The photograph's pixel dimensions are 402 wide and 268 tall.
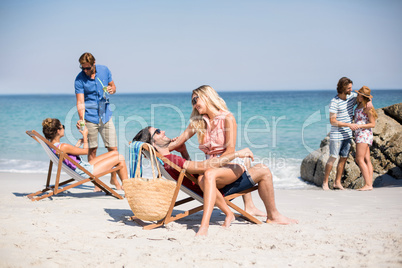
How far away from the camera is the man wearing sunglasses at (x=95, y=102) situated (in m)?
5.79

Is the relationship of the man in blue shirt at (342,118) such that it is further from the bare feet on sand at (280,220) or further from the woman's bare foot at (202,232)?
the woman's bare foot at (202,232)

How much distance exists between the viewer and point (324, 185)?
22.4 feet

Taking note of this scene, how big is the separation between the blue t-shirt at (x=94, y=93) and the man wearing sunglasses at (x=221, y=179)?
2.05 metres

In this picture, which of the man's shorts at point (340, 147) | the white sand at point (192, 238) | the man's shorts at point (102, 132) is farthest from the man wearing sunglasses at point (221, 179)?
the man's shorts at point (340, 147)

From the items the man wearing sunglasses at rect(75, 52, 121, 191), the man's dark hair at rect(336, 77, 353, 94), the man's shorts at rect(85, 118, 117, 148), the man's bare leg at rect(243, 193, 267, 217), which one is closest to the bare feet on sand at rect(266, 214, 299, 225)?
the man's bare leg at rect(243, 193, 267, 217)

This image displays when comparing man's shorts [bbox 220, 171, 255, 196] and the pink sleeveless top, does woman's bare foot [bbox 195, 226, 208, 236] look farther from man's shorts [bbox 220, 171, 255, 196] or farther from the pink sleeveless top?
the pink sleeveless top

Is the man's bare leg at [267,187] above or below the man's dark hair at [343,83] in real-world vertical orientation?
below

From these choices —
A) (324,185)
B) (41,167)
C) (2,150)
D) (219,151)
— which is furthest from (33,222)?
(2,150)

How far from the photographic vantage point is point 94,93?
586cm

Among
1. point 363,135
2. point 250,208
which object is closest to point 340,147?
point 363,135

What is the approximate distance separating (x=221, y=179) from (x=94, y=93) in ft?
9.32

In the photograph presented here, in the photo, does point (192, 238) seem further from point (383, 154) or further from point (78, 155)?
point (383, 154)

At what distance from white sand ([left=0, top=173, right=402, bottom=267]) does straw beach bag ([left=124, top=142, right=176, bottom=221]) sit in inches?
7.7

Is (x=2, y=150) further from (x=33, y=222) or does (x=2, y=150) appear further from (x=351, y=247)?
(x=351, y=247)
